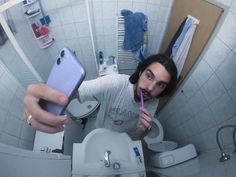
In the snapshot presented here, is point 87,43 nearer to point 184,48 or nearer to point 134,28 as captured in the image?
point 134,28

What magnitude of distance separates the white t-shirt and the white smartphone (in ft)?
1.84

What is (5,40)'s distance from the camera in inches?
51.8

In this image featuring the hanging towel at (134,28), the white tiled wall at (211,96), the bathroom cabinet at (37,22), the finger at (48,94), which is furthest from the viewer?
the hanging towel at (134,28)

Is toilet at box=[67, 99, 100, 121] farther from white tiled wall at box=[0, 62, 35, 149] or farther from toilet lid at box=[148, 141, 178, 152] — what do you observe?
toilet lid at box=[148, 141, 178, 152]

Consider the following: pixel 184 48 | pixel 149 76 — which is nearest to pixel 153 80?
pixel 149 76

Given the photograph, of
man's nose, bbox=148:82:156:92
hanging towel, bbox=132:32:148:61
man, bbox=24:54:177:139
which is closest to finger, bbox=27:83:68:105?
man, bbox=24:54:177:139

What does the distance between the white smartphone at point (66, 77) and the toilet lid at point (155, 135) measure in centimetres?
143

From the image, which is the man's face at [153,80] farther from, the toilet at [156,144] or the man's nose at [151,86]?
the toilet at [156,144]

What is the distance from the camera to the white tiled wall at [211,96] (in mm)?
1224

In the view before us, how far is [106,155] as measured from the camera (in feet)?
4.05

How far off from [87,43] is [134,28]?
46 cm

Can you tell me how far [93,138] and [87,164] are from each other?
0.19 metres

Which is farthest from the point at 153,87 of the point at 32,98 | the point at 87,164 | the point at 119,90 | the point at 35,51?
the point at 35,51

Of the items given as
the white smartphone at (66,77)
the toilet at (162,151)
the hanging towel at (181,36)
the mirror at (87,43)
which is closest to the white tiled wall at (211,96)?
the mirror at (87,43)
